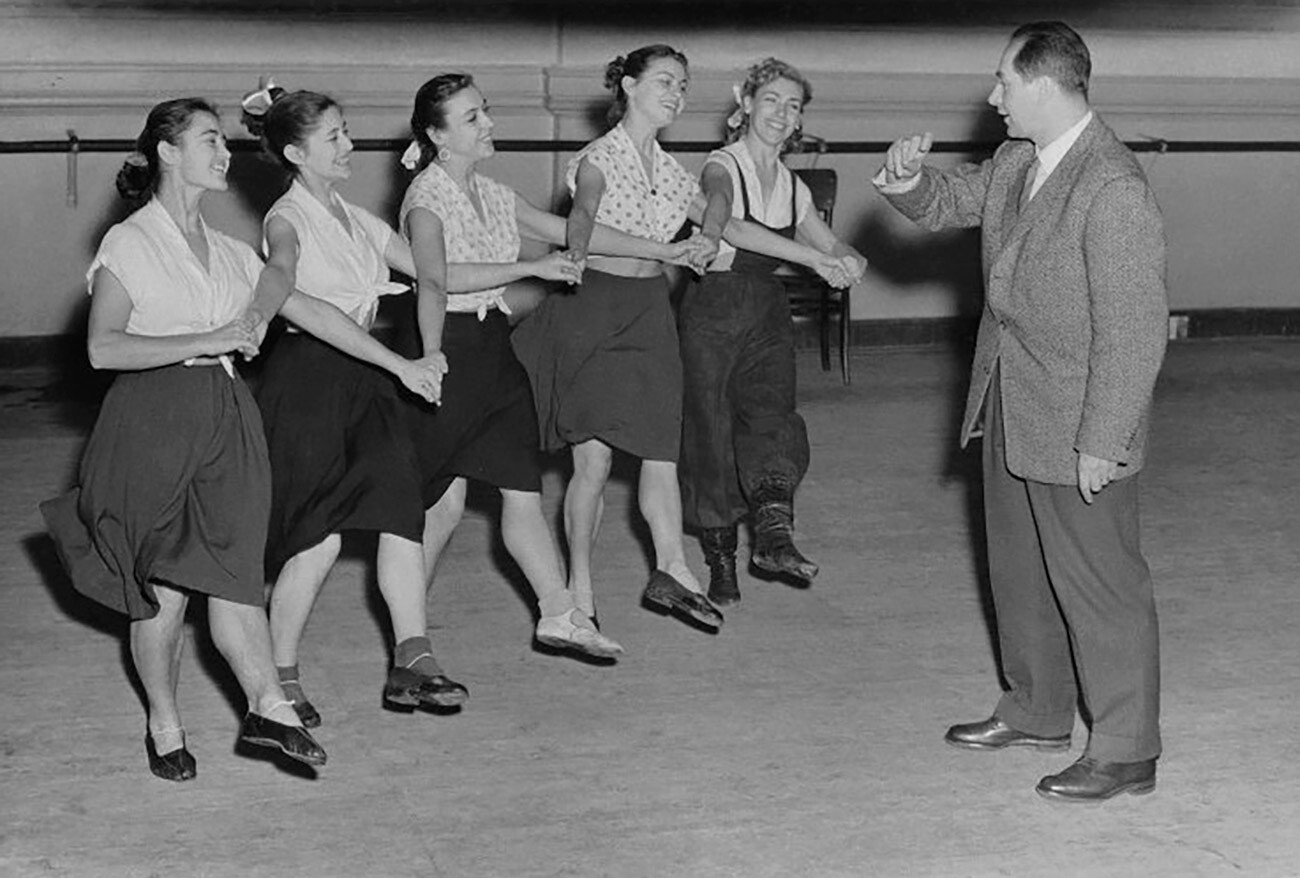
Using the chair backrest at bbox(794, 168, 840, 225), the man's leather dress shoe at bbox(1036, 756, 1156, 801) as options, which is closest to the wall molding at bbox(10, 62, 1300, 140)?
the chair backrest at bbox(794, 168, 840, 225)

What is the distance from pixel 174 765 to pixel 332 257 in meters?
1.24

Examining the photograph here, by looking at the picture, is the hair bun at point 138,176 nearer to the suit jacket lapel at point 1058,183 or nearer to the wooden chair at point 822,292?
the suit jacket lapel at point 1058,183

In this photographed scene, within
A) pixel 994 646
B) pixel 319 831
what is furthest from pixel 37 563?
pixel 994 646

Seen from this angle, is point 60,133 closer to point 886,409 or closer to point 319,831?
point 886,409

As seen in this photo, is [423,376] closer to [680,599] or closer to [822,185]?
[680,599]

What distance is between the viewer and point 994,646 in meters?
6.30

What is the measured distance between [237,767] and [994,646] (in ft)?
7.08

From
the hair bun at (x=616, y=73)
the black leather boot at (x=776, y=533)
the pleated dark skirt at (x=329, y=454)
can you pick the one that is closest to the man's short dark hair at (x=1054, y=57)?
the hair bun at (x=616, y=73)

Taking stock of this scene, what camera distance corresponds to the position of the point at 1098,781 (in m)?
5.11

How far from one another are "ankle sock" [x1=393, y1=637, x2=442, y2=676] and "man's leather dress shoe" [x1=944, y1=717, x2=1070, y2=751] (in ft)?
4.13

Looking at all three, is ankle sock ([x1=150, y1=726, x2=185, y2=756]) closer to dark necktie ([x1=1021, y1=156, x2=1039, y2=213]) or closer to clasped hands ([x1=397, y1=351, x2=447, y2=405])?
clasped hands ([x1=397, y1=351, x2=447, y2=405])

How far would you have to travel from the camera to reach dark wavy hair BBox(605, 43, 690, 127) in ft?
20.4

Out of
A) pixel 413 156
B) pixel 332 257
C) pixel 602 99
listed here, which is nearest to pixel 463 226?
pixel 413 156

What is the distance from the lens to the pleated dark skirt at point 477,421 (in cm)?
569
